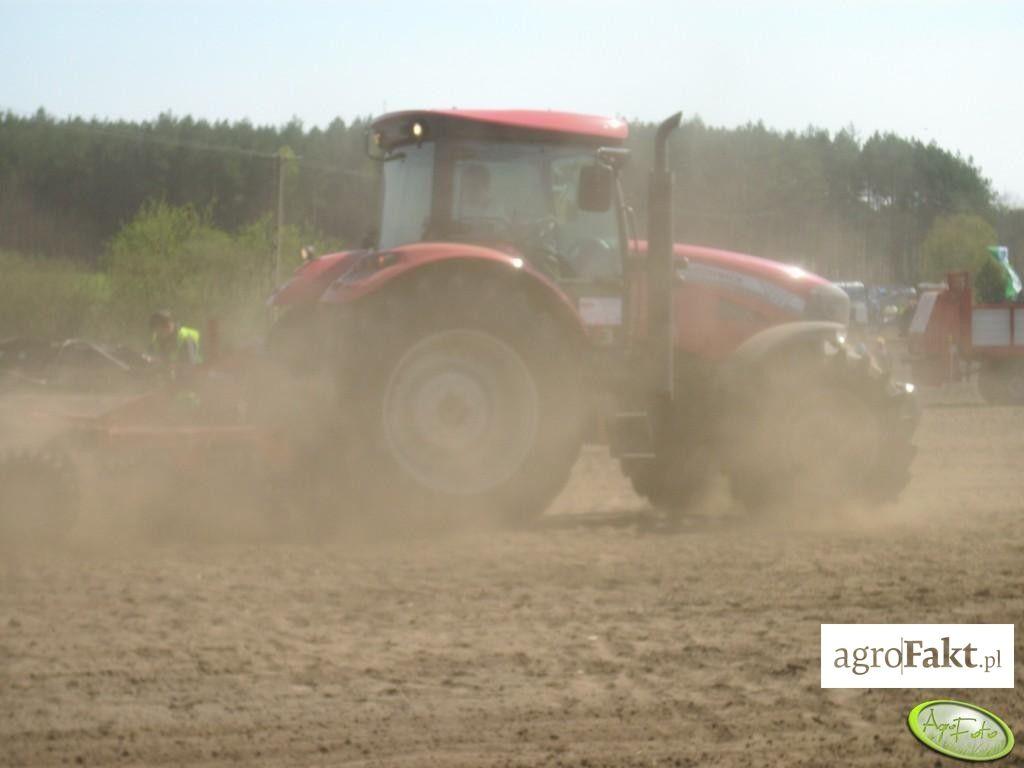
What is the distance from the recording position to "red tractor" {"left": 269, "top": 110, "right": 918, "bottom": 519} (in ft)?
28.2

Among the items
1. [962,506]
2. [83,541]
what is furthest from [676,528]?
[83,541]

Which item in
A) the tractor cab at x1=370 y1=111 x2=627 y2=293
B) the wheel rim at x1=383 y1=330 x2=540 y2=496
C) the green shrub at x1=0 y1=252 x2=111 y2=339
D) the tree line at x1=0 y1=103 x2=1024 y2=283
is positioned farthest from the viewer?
the tree line at x1=0 y1=103 x2=1024 y2=283

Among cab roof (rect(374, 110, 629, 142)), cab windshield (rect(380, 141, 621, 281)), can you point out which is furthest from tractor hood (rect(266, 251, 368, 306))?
cab roof (rect(374, 110, 629, 142))

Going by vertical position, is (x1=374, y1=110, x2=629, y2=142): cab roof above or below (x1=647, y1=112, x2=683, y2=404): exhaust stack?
above

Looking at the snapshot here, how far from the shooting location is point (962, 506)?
10.1 metres

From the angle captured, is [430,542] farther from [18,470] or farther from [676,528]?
[18,470]

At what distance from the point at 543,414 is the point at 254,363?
1.79 meters

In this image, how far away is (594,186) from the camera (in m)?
8.79

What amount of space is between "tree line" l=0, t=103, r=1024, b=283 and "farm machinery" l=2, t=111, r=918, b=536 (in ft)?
75.2

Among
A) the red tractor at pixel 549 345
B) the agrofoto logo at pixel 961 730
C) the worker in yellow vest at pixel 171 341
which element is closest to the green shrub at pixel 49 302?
the worker in yellow vest at pixel 171 341

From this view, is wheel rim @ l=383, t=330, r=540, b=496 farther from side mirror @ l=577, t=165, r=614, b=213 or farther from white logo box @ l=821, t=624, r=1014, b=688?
white logo box @ l=821, t=624, r=1014, b=688

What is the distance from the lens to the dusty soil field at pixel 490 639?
4.62 m

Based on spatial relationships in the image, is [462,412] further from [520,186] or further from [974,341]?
[974,341]

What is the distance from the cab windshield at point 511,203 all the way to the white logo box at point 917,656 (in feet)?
11.6
